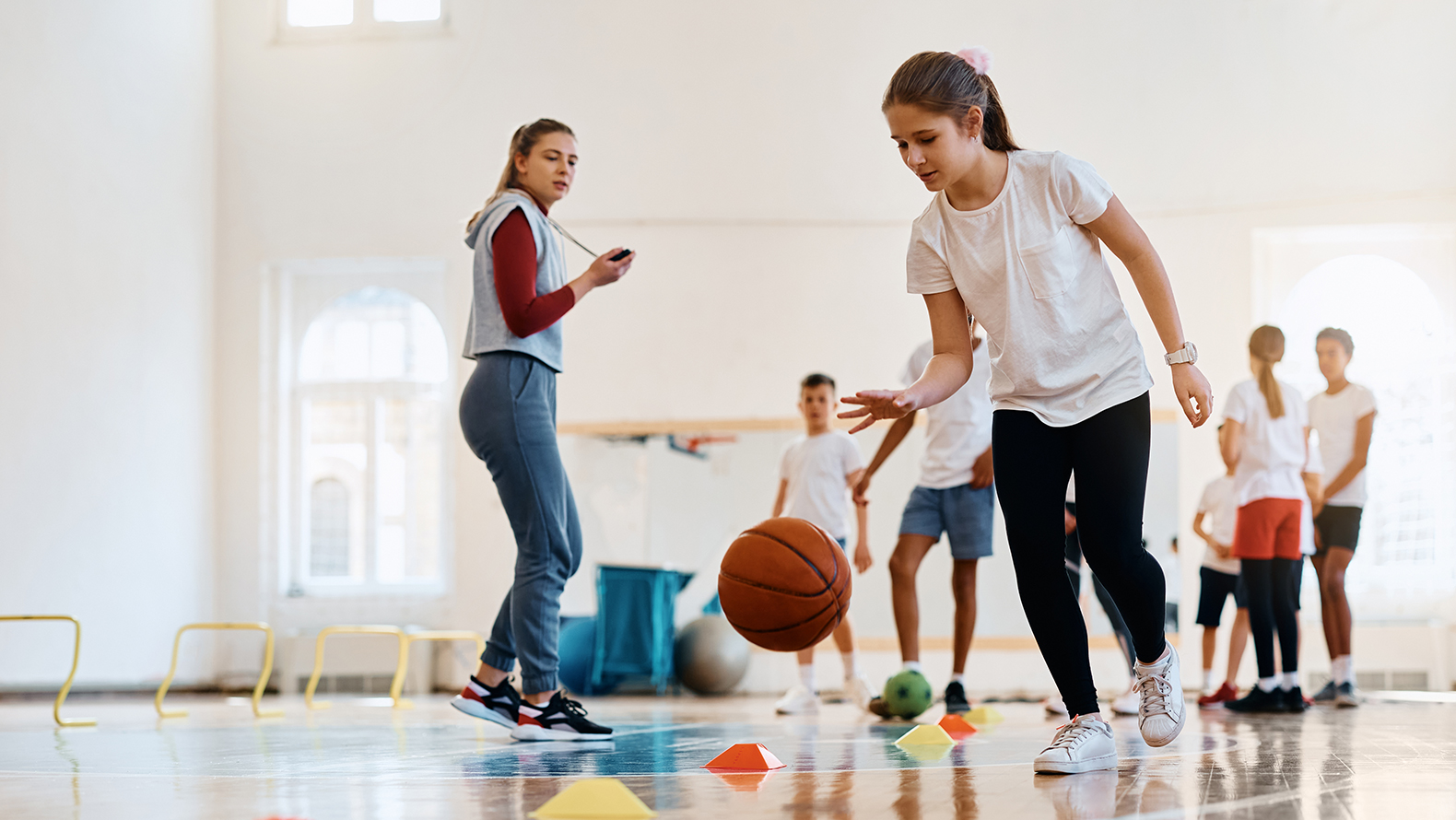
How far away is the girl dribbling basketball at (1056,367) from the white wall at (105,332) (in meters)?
5.28

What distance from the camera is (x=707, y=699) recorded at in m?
6.48

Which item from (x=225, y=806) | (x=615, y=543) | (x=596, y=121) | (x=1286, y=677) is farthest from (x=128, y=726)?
(x=596, y=121)

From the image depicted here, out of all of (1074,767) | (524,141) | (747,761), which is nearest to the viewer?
(1074,767)

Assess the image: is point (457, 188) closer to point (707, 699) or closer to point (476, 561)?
point (476, 561)

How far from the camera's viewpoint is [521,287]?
9.59 ft

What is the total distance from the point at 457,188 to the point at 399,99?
0.71m

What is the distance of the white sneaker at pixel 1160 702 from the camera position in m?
2.23

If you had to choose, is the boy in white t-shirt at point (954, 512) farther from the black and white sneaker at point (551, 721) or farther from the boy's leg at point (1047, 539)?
the boy's leg at point (1047, 539)

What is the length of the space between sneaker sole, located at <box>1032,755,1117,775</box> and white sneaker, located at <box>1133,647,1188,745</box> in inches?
4.8

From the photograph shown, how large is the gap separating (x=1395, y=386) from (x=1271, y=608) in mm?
3498

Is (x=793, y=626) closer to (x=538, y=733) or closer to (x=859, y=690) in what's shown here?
(x=538, y=733)

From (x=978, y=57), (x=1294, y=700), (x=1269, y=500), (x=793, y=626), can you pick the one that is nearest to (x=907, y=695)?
(x=793, y=626)

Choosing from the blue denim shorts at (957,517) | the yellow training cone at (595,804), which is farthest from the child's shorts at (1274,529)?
the yellow training cone at (595,804)

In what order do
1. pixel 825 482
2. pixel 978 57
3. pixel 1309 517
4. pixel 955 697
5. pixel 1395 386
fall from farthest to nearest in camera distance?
1. pixel 1395 386
2. pixel 825 482
3. pixel 1309 517
4. pixel 955 697
5. pixel 978 57
